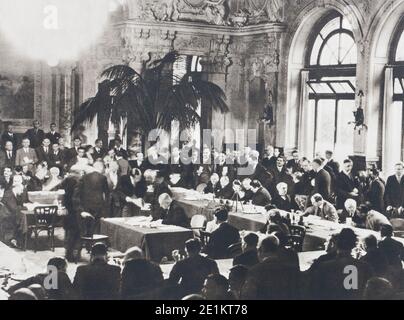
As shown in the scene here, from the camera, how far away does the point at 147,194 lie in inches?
563

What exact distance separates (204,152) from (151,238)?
713 centimetres

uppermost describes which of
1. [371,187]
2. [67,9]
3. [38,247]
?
[67,9]

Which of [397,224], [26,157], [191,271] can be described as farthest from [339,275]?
[26,157]

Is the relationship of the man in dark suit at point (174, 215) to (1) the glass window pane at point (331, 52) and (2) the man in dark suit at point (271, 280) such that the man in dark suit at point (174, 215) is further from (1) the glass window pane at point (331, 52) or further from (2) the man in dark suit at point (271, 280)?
(1) the glass window pane at point (331, 52)

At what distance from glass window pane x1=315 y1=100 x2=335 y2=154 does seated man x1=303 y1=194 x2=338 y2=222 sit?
20.4 ft

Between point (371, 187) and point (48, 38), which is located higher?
point (48, 38)

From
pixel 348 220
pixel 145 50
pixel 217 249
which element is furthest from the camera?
pixel 145 50

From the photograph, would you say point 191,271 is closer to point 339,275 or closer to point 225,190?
point 339,275

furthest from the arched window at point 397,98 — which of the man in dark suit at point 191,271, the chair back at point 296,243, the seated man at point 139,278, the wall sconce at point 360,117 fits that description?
the seated man at point 139,278

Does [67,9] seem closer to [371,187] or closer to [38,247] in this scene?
[38,247]

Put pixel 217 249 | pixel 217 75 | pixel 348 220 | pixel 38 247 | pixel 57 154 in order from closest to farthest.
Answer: pixel 217 249
pixel 348 220
pixel 38 247
pixel 57 154
pixel 217 75

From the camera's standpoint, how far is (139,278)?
785 cm
